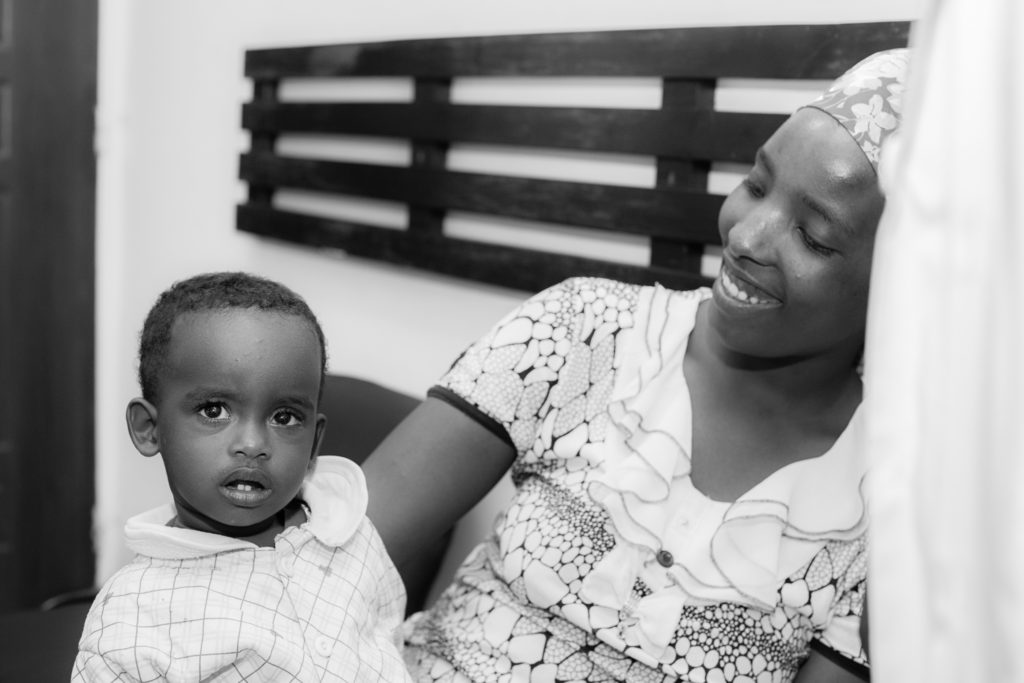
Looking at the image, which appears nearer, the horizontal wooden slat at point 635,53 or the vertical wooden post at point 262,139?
the horizontal wooden slat at point 635,53

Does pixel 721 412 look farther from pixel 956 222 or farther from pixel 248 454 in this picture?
pixel 956 222

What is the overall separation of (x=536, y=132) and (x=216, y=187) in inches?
51.0

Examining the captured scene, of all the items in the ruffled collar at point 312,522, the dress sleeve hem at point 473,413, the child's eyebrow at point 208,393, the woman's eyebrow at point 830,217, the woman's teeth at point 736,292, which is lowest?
the ruffled collar at point 312,522

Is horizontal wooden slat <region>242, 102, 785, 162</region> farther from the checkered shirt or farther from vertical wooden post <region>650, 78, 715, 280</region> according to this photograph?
the checkered shirt

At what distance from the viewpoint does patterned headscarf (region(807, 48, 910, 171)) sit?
1.19m

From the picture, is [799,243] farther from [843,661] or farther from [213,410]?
[213,410]

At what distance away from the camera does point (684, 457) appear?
1.32 m

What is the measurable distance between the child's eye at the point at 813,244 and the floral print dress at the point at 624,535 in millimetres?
251

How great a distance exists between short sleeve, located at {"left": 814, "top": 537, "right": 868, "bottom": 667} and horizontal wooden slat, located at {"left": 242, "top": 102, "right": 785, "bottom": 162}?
2.13 feet

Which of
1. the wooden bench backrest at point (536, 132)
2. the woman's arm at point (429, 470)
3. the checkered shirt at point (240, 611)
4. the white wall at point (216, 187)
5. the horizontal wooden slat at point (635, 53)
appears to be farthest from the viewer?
the white wall at point (216, 187)

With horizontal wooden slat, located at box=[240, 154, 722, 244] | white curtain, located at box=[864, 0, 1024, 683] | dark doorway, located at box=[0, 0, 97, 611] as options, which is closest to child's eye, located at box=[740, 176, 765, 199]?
horizontal wooden slat, located at box=[240, 154, 722, 244]

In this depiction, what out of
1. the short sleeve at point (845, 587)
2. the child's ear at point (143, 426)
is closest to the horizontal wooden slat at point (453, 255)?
the short sleeve at point (845, 587)

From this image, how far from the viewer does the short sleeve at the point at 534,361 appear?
1401 mm

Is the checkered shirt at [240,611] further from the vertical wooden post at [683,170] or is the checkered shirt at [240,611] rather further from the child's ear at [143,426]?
the vertical wooden post at [683,170]
